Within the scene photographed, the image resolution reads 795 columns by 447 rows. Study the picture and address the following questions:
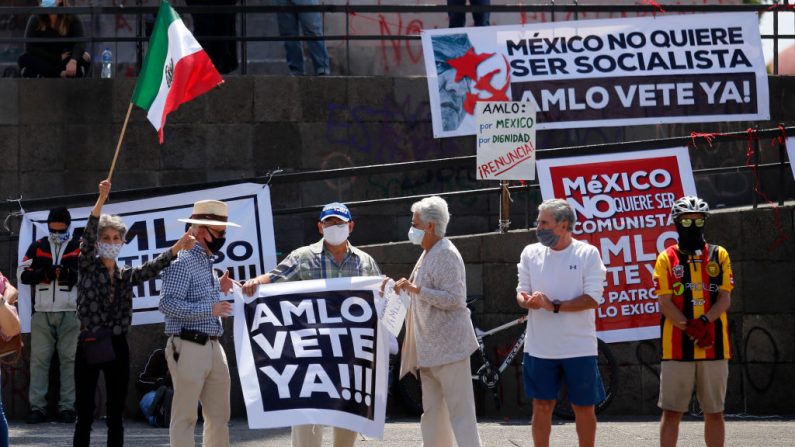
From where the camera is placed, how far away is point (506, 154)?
12.1 m

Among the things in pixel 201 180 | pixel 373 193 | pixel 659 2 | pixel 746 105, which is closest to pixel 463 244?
pixel 373 193

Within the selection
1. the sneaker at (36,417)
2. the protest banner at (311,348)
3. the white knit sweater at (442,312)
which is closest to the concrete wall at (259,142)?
the sneaker at (36,417)

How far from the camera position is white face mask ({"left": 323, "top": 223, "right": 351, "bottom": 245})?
8.55 m

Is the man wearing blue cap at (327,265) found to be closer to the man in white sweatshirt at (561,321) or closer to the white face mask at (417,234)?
the white face mask at (417,234)

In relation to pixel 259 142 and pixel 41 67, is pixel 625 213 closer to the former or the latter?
pixel 259 142

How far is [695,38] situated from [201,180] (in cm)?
561

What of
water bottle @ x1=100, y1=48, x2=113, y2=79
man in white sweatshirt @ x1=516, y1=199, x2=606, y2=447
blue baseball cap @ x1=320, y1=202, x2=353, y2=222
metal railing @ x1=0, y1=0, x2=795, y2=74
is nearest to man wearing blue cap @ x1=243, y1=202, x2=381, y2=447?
blue baseball cap @ x1=320, y1=202, x2=353, y2=222

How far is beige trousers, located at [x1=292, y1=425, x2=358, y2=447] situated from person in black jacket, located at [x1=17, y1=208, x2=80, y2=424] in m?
3.68

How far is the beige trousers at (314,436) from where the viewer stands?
8578 millimetres

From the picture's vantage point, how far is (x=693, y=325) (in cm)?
846

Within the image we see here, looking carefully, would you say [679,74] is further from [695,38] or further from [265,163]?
[265,163]

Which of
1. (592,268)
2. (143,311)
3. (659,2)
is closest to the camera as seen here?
(592,268)

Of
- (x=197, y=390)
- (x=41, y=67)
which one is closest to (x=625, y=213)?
(x=197, y=390)

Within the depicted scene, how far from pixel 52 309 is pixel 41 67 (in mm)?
3675
